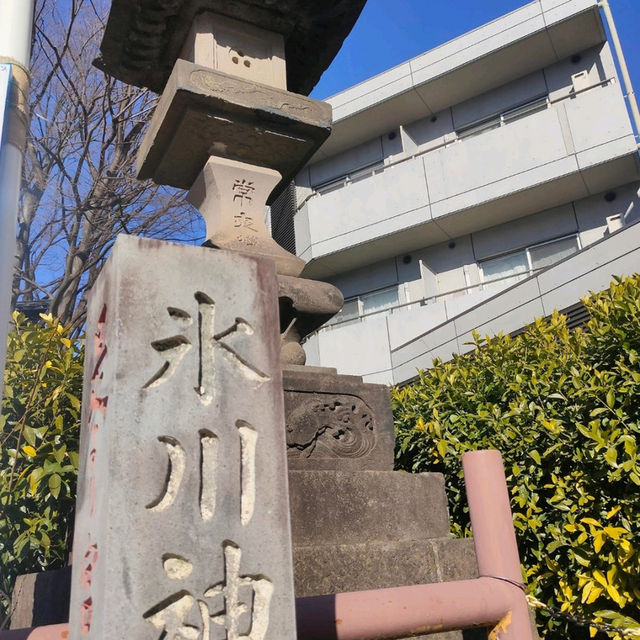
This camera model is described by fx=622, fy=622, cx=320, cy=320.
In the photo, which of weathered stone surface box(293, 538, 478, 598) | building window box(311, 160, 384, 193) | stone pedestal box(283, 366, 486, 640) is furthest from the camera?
building window box(311, 160, 384, 193)

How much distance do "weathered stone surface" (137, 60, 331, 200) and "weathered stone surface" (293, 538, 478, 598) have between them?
2240 mm

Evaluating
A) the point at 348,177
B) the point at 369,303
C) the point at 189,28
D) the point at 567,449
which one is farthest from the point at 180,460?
the point at 348,177

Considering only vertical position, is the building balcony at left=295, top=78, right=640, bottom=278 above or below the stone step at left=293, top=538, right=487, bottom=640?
above

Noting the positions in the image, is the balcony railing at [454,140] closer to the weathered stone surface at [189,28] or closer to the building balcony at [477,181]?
the building balcony at [477,181]

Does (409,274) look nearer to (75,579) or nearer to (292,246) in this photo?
(292,246)

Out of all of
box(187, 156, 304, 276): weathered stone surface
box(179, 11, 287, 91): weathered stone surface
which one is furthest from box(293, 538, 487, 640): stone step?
box(179, 11, 287, 91): weathered stone surface

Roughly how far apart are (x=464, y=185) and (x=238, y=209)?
9591mm

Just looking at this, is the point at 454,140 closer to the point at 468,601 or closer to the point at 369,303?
the point at 369,303

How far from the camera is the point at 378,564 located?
2465mm

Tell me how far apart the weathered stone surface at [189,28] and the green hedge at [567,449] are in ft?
7.64

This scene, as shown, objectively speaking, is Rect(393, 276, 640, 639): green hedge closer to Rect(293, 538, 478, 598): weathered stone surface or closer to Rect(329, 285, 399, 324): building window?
Rect(293, 538, 478, 598): weathered stone surface

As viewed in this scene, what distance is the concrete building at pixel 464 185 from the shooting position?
11312mm

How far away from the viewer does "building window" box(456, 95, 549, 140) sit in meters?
12.6

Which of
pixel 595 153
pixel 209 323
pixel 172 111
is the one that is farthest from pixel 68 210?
pixel 595 153
